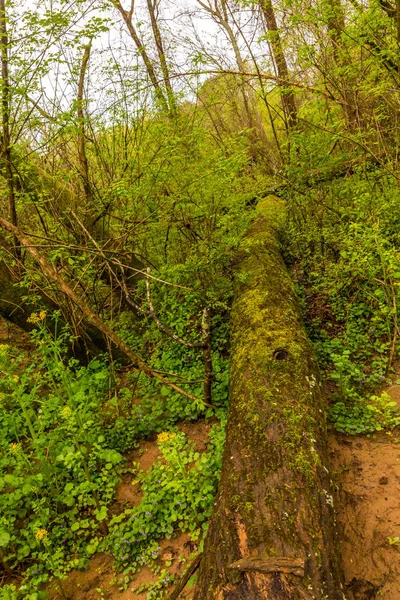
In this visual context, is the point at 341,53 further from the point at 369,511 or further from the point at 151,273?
the point at 369,511

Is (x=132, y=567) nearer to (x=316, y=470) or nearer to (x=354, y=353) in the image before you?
(x=316, y=470)

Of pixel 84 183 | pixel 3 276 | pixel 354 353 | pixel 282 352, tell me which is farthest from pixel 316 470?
pixel 84 183

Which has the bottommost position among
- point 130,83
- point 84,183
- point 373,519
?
point 373,519

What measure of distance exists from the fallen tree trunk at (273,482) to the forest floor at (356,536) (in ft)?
1.14

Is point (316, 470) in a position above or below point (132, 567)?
above

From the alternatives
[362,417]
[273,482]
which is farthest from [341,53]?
[273,482]

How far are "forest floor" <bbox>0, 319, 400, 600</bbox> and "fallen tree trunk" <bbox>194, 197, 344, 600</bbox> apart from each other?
35 cm

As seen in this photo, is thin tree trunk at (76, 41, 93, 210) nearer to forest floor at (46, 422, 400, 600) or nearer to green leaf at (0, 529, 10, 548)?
green leaf at (0, 529, 10, 548)

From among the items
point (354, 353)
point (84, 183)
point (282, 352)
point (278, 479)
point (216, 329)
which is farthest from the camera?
point (84, 183)

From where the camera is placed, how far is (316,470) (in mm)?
2154

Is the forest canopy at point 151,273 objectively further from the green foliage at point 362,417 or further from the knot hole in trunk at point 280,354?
the knot hole in trunk at point 280,354

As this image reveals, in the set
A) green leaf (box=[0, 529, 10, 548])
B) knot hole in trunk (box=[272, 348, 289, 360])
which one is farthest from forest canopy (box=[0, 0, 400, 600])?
knot hole in trunk (box=[272, 348, 289, 360])

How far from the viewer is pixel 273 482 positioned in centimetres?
207

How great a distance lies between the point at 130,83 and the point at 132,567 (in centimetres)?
546
